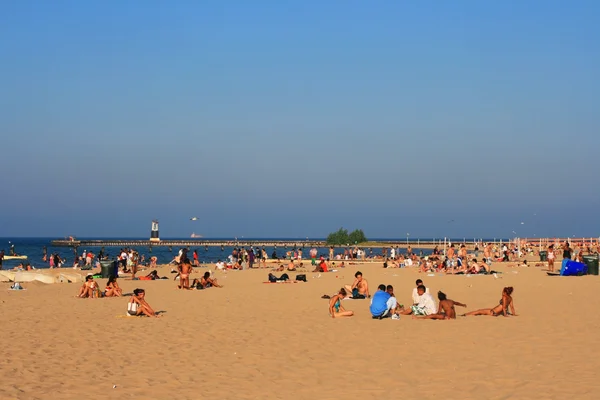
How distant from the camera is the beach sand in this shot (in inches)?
347

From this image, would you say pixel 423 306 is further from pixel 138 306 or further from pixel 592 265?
pixel 592 265

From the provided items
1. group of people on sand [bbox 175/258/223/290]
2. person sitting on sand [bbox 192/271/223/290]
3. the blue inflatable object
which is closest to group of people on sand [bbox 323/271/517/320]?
group of people on sand [bbox 175/258/223/290]

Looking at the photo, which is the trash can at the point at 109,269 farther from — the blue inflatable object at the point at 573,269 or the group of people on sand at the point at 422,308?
the blue inflatable object at the point at 573,269

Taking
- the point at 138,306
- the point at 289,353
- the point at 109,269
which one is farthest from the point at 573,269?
the point at 289,353

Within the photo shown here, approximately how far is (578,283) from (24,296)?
21226 millimetres

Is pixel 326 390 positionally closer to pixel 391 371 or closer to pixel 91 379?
pixel 391 371

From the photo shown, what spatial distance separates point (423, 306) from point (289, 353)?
5960mm

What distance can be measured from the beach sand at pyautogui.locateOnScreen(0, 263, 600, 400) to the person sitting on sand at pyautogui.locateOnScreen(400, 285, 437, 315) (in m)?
0.62

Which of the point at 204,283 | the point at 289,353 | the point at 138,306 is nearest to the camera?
the point at 289,353

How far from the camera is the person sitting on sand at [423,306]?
16469 millimetres

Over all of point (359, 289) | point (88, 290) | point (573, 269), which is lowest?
point (88, 290)

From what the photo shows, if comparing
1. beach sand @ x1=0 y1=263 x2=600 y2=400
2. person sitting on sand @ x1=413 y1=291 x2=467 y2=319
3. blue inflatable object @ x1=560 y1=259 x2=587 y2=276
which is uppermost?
blue inflatable object @ x1=560 y1=259 x2=587 y2=276

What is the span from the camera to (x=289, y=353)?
1162 centimetres

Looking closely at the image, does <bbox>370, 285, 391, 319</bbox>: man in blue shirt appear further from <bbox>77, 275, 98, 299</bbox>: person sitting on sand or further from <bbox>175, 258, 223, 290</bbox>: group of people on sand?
<bbox>175, 258, 223, 290</bbox>: group of people on sand
